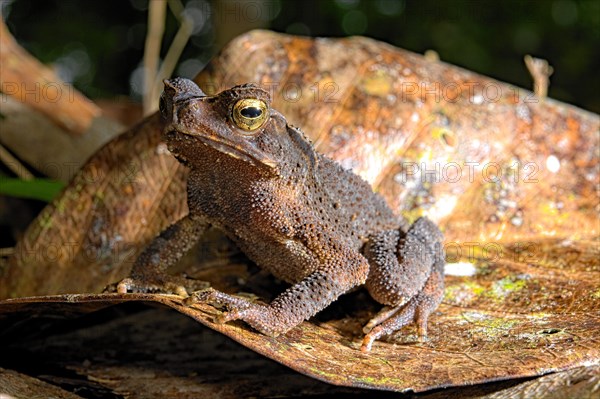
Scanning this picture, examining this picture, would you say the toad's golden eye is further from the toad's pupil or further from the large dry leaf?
the large dry leaf

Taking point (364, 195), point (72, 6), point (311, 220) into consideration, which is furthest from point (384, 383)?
point (72, 6)

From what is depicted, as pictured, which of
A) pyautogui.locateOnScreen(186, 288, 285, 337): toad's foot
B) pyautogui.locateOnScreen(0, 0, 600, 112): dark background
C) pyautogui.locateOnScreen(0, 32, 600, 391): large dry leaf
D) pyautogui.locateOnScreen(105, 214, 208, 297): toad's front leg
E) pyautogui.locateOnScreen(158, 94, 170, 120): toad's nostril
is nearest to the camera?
pyautogui.locateOnScreen(186, 288, 285, 337): toad's foot

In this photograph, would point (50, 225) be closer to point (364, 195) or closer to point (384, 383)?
point (364, 195)

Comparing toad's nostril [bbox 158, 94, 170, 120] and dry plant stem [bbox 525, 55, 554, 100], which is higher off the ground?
dry plant stem [bbox 525, 55, 554, 100]

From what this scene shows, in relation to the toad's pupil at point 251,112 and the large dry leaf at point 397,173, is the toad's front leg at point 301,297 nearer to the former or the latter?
the large dry leaf at point 397,173

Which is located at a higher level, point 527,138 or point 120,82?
point 120,82

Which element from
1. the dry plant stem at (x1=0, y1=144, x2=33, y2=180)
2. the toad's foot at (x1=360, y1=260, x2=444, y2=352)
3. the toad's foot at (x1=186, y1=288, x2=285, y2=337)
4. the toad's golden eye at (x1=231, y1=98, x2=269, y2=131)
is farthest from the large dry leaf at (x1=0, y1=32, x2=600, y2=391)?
the dry plant stem at (x1=0, y1=144, x2=33, y2=180)

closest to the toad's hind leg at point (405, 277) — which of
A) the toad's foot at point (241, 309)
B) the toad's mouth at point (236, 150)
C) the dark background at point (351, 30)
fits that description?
the toad's foot at point (241, 309)
